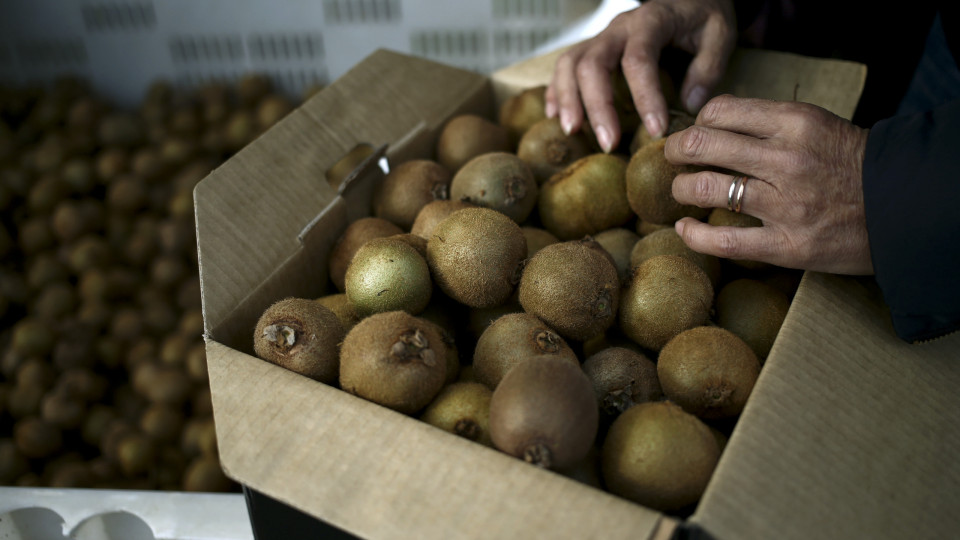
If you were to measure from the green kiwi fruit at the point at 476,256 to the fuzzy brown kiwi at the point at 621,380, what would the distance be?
0.26 m

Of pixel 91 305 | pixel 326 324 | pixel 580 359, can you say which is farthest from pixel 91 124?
pixel 580 359

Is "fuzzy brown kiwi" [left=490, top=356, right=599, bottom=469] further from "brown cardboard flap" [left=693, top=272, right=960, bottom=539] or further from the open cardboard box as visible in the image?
"brown cardboard flap" [left=693, top=272, right=960, bottom=539]

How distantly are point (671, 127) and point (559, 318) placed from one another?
0.71 meters

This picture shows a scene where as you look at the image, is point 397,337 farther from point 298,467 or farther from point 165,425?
point 165,425

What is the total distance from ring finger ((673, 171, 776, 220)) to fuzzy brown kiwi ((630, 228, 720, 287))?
12 centimetres

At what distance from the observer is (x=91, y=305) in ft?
9.18

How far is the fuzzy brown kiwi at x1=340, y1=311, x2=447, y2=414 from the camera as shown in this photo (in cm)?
121

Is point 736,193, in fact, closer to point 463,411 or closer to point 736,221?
point 736,221

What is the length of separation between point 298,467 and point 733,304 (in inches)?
39.0

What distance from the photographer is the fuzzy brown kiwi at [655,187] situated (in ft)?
5.08

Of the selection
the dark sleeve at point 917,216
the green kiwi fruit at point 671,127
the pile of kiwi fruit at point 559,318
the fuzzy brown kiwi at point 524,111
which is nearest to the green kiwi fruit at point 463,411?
the pile of kiwi fruit at point 559,318

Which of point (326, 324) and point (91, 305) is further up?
point (326, 324)

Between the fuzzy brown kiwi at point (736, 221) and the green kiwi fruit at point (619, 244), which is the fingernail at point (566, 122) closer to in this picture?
the green kiwi fruit at point (619, 244)

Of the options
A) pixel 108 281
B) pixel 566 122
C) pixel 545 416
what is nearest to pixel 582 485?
pixel 545 416
